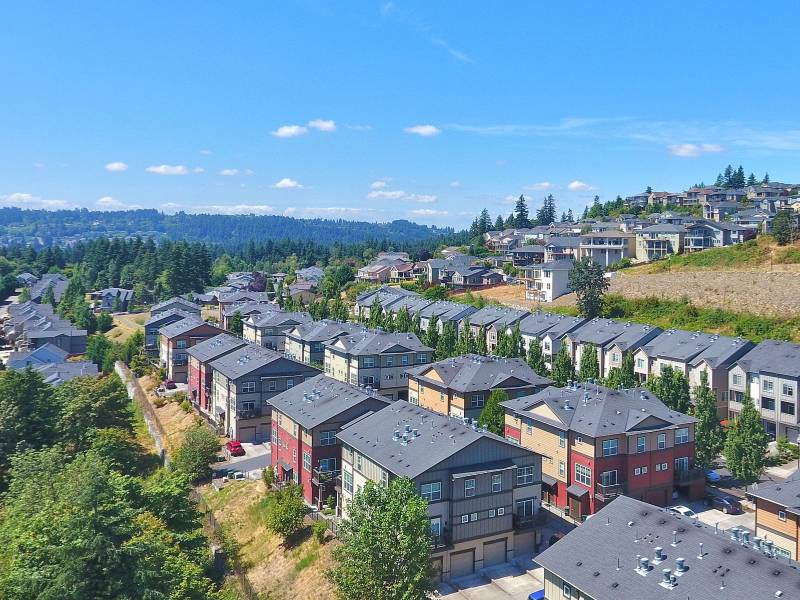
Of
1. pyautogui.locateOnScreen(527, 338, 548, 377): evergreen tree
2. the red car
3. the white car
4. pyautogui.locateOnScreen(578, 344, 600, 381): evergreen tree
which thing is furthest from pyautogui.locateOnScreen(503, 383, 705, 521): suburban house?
the red car

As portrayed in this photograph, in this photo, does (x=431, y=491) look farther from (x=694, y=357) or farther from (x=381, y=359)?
(x=694, y=357)

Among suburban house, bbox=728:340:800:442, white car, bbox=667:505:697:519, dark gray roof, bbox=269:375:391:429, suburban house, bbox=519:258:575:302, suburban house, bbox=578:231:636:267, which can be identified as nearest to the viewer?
white car, bbox=667:505:697:519

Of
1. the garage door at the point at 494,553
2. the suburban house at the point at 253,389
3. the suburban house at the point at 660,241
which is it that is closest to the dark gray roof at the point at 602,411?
the garage door at the point at 494,553

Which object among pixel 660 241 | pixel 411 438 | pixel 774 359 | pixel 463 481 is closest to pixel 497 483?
pixel 463 481

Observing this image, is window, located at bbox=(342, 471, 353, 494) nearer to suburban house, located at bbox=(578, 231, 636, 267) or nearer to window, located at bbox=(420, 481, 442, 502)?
window, located at bbox=(420, 481, 442, 502)

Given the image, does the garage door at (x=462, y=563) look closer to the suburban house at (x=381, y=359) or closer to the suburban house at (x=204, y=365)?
the suburban house at (x=381, y=359)

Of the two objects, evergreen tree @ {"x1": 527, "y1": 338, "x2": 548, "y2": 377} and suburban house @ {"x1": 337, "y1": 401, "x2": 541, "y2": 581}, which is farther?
evergreen tree @ {"x1": 527, "y1": 338, "x2": 548, "y2": 377}
